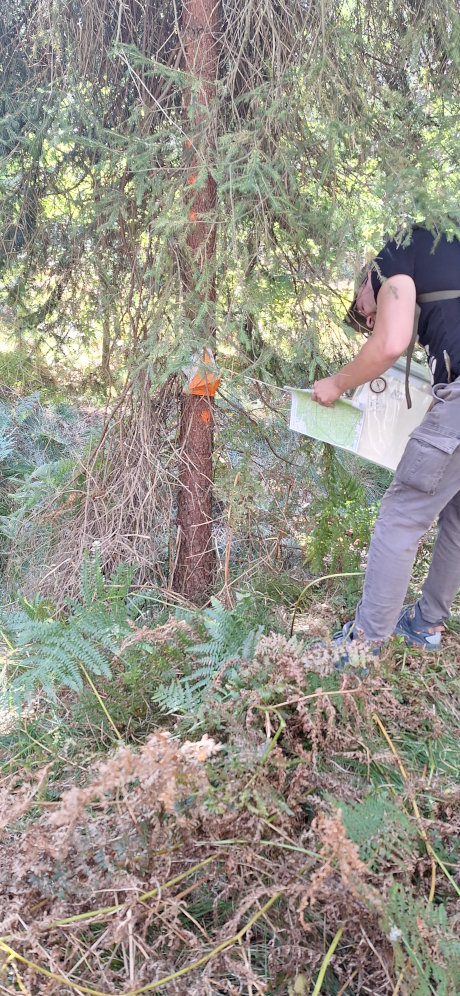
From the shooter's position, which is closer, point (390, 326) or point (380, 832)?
point (380, 832)

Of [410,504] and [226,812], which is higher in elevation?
[410,504]

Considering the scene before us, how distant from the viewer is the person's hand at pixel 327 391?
2932 millimetres

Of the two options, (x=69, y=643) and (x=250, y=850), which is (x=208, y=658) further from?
(x=250, y=850)

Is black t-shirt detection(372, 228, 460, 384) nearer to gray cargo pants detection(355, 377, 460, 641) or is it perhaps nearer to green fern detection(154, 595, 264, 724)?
gray cargo pants detection(355, 377, 460, 641)

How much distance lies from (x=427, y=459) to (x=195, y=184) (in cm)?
143

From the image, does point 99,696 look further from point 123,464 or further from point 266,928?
point 123,464

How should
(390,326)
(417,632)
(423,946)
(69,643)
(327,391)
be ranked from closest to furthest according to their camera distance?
(423,946), (69,643), (390,326), (327,391), (417,632)

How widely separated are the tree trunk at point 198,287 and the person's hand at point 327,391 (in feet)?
1.76

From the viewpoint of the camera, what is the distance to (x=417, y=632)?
10.2 feet

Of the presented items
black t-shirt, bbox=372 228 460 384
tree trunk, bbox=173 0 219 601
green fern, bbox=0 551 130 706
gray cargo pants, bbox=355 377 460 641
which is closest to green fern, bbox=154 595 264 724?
green fern, bbox=0 551 130 706

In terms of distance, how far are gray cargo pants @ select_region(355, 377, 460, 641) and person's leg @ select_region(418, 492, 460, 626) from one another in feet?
0.25

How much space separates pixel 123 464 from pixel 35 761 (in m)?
1.65

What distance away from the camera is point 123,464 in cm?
363

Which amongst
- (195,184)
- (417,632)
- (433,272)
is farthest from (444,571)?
(195,184)
